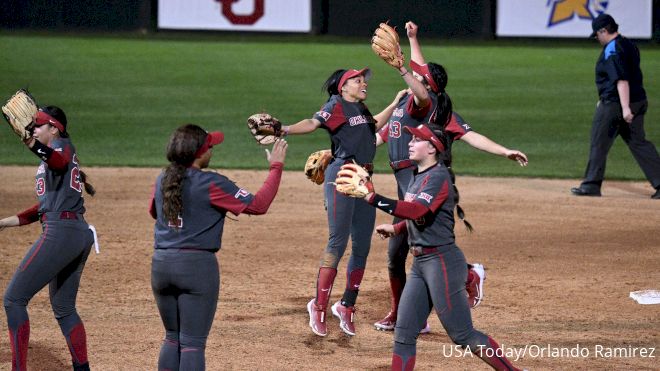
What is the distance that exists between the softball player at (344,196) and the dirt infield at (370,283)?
211mm

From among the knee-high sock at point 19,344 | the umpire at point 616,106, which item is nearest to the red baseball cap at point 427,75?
the knee-high sock at point 19,344

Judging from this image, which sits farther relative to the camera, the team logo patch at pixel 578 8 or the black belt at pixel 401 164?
the team logo patch at pixel 578 8

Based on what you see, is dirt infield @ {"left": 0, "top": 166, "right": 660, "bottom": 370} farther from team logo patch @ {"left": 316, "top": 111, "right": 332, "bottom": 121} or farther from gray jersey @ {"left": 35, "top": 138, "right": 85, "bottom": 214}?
team logo patch @ {"left": 316, "top": 111, "right": 332, "bottom": 121}

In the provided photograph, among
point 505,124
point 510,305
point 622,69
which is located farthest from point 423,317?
point 505,124

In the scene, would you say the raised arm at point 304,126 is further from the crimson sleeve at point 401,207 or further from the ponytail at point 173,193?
the ponytail at point 173,193

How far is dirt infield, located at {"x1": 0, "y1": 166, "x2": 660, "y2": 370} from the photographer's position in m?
7.41

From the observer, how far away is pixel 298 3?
1008 inches

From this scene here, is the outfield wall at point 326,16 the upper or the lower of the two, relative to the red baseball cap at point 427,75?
lower

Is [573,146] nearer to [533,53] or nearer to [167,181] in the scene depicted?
[533,53]

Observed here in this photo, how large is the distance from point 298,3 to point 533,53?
575 cm

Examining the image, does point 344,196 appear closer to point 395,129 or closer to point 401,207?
point 395,129

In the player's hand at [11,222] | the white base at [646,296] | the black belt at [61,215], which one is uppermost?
the black belt at [61,215]

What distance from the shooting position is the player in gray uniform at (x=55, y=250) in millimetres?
6508

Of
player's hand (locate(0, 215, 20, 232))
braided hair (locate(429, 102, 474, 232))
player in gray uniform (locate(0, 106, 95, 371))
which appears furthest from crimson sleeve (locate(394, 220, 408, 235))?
player's hand (locate(0, 215, 20, 232))
